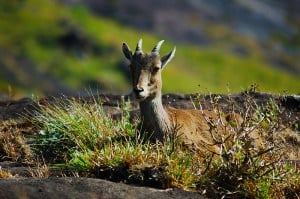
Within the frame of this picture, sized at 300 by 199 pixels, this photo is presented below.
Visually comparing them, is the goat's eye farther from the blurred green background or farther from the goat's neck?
the blurred green background

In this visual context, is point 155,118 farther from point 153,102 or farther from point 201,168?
point 201,168

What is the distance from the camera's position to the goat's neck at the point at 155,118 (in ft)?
52.0

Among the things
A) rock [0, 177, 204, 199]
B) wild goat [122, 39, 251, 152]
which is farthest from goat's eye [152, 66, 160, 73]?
rock [0, 177, 204, 199]

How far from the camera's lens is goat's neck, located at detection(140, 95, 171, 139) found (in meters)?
15.8

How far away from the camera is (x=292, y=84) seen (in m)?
183

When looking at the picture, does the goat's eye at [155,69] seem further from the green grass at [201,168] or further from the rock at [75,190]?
the rock at [75,190]

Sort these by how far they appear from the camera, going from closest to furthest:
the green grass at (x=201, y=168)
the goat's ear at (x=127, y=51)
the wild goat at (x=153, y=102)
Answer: the green grass at (x=201, y=168) → the wild goat at (x=153, y=102) → the goat's ear at (x=127, y=51)

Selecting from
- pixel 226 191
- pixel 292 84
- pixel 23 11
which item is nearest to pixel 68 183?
pixel 226 191

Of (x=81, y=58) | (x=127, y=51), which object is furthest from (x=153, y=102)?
(x=81, y=58)

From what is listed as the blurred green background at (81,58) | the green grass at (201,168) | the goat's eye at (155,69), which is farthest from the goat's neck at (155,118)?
the blurred green background at (81,58)

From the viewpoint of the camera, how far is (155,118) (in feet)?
52.3

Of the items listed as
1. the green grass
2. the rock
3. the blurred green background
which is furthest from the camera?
the blurred green background

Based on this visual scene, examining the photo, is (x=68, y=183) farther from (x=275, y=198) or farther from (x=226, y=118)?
(x=226, y=118)

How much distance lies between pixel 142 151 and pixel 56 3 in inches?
6867
